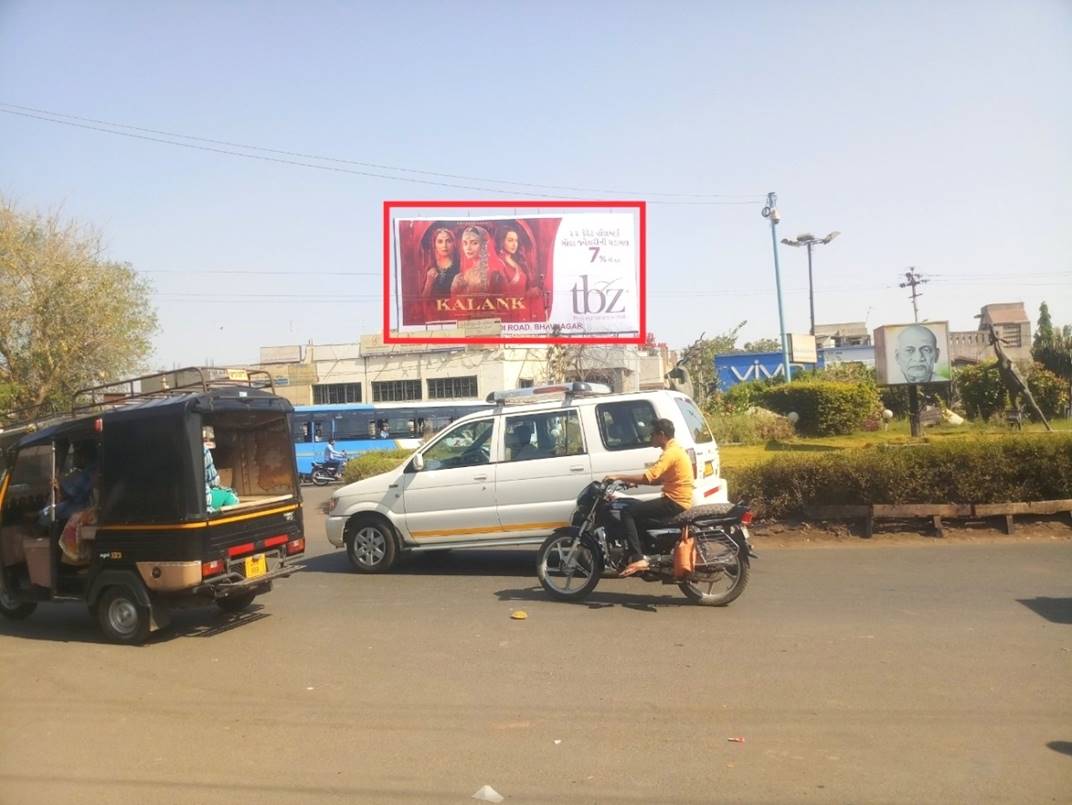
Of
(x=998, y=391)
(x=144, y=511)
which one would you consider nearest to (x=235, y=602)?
(x=144, y=511)

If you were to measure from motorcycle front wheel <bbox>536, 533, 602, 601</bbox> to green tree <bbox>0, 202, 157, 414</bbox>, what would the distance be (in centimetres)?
2263

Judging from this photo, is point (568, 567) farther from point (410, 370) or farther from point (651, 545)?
A: point (410, 370)

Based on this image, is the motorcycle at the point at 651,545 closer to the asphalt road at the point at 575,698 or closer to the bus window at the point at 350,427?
the asphalt road at the point at 575,698

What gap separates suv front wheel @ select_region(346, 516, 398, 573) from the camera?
10.4m

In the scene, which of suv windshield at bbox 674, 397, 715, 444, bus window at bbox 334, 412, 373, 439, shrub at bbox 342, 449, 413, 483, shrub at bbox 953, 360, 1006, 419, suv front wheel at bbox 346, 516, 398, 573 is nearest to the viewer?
suv windshield at bbox 674, 397, 715, 444

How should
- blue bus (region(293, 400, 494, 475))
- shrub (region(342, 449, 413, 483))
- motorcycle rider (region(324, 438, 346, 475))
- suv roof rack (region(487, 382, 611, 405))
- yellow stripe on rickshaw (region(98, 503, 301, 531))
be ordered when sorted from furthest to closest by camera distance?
blue bus (region(293, 400, 494, 475)) < motorcycle rider (region(324, 438, 346, 475)) < shrub (region(342, 449, 413, 483)) < suv roof rack (region(487, 382, 611, 405)) < yellow stripe on rickshaw (region(98, 503, 301, 531))

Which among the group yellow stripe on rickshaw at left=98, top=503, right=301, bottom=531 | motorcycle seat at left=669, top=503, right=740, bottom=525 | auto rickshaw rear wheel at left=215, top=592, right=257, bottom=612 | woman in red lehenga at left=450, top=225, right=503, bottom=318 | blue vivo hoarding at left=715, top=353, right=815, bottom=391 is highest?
woman in red lehenga at left=450, top=225, right=503, bottom=318

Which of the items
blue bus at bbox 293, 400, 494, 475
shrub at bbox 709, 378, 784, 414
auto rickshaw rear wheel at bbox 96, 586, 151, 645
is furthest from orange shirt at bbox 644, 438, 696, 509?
blue bus at bbox 293, 400, 494, 475

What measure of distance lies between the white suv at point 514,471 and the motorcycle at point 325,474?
2110 cm

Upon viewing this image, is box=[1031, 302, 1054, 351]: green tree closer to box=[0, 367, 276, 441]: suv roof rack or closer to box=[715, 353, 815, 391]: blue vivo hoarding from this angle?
box=[715, 353, 815, 391]: blue vivo hoarding

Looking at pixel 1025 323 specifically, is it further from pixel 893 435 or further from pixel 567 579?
pixel 567 579

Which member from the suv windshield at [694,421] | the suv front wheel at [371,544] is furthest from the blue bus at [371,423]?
the suv windshield at [694,421]

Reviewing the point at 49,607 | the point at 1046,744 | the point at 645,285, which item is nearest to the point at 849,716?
the point at 1046,744

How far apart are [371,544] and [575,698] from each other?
Result: 5373mm
